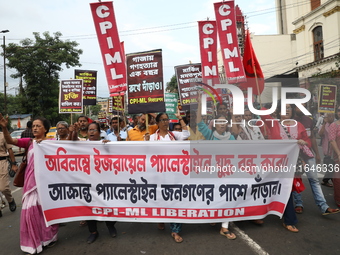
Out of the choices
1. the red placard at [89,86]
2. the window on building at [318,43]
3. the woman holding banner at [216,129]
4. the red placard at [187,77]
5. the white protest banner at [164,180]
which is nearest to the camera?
the white protest banner at [164,180]

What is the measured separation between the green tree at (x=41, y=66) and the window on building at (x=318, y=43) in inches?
903

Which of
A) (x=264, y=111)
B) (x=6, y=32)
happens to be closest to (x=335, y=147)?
(x=264, y=111)

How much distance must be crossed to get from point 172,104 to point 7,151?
17.6 feet

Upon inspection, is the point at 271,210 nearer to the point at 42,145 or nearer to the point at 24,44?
the point at 42,145

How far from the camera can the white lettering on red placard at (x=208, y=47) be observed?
251 inches

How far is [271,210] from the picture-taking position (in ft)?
11.4

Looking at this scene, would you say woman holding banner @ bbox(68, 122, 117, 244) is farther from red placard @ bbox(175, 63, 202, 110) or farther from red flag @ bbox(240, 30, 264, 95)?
red placard @ bbox(175, 63, 202, 110)

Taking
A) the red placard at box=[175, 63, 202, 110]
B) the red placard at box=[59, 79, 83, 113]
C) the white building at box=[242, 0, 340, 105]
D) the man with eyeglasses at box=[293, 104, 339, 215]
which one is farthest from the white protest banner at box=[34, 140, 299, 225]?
the white building at box=[242, 0, 340, 105]

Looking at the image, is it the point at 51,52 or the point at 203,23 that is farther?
the point at 51,52

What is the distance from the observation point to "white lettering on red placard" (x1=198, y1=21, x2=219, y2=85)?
251 inches

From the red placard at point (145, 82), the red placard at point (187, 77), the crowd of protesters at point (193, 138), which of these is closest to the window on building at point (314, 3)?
the red placard at point (187, 77)

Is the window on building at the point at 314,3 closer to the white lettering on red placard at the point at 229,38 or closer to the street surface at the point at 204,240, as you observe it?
the white lettering on red placard at the point at 229,38

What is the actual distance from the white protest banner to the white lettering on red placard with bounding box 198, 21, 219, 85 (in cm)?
336

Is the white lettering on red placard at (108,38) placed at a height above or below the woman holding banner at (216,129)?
above
